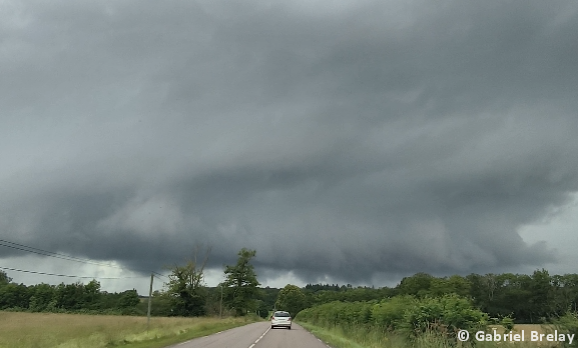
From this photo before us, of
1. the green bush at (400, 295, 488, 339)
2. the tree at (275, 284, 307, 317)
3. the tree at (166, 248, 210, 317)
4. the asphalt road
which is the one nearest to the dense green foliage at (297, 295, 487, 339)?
the green bush at (400, 295, 488, 339)

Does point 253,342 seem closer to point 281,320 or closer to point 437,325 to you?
point 437,325

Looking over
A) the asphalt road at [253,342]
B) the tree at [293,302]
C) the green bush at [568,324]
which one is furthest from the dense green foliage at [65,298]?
the green bush at [568,324]

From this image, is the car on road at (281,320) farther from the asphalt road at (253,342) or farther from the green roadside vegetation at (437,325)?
the green roadside vegetation at (437,325)

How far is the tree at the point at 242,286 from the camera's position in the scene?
5007 inches

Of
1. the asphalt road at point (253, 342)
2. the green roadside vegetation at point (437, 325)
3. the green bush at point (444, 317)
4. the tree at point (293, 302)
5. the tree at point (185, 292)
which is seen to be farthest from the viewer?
the tree at point (293, 302)

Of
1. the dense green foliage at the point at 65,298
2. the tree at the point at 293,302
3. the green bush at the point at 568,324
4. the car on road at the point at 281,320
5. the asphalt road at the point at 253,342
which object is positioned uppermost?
the green bush at the point at 568,324

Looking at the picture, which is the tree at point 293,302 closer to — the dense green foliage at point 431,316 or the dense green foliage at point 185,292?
the dense green foliage at point 185,292

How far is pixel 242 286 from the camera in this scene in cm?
12888

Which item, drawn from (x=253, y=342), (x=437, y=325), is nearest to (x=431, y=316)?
(x=437, y=325)

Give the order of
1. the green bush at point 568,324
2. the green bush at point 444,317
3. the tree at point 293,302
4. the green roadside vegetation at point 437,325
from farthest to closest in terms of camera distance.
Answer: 1. the tree at point 293,302
2. the green bush at point 444,317
3. the green roadside vegetation at point 437,325
4. the green bush at point 568,324

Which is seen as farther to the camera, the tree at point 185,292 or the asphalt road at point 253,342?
the tree at point 185,292

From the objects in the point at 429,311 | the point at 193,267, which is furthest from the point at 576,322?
the point at 193,267

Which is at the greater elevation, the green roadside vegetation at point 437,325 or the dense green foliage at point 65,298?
the green roadside vegetation at point 437,325

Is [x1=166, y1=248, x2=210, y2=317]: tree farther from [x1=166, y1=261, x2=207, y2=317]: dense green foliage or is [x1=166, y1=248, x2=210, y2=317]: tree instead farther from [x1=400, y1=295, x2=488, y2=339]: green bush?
[x1=400, y1=295, x2=488, y2=339]: green bush
